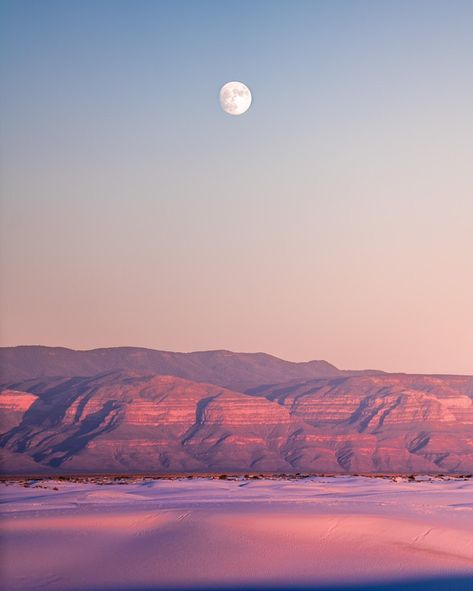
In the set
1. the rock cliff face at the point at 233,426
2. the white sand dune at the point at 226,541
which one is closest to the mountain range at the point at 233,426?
the rock cliff face at the point at 233,426

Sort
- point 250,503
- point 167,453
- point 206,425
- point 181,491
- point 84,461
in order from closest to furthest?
point 250,503 < point 181,491 < point 84,461 < point 167,453 < point 206,425

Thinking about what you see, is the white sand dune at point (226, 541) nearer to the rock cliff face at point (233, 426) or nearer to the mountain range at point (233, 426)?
the mountain range at point (233, 426)

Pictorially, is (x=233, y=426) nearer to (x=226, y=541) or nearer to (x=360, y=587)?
(x=226, y=541)

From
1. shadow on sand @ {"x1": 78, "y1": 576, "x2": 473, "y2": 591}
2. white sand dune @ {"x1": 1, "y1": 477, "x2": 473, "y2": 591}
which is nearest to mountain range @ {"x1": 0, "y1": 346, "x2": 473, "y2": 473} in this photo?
white sand dune @ {"x1": 1, "y1": 477, "x2": 473, "y2": 591}

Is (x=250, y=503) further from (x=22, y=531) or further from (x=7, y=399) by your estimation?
(x=7, y=399)

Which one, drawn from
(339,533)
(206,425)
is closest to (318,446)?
(206,425)

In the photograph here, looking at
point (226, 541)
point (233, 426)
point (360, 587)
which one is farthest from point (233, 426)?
point (360, 587)
